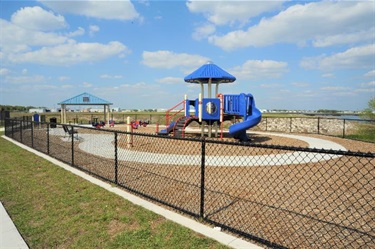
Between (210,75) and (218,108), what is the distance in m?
2.26

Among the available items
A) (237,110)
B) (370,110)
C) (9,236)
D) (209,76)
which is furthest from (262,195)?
(370,110)

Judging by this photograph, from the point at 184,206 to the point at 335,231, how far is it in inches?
93.4

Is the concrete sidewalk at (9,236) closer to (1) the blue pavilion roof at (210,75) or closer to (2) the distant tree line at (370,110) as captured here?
(1) the blue pavilion roof at (210,75)

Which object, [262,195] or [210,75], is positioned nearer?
[262,195]

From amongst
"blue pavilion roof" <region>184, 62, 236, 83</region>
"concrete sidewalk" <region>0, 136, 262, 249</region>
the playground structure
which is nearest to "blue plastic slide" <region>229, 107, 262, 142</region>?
the playground structure

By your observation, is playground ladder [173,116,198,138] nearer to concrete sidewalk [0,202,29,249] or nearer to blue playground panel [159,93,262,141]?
blue playground panel [159,93,262,141]

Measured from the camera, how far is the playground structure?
13.4 metres

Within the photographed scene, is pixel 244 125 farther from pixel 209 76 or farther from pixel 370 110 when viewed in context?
pixel 370 110

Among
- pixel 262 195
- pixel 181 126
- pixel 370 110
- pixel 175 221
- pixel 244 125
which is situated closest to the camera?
pixel 175 221

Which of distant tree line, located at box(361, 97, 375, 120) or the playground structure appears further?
distant tree line, located at box(361, 97, 375, 120)

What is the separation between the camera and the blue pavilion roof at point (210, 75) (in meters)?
15.5

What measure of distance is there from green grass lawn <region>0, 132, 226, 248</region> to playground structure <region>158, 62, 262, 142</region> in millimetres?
8784

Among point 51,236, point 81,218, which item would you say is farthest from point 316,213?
point 51,236

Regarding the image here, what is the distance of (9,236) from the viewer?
11.9 feet
